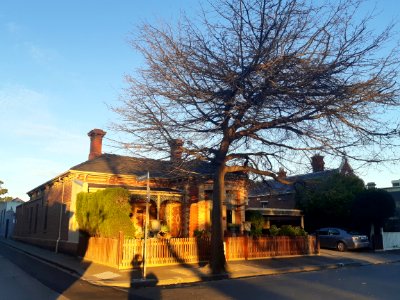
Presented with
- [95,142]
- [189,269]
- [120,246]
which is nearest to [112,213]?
[120,246]

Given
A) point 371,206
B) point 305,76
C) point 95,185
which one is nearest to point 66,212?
point 95,185

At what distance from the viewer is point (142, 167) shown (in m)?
16.9

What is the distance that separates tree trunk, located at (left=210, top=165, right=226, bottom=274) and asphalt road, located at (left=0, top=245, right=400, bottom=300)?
4.20ft

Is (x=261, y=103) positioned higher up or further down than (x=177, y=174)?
higher up

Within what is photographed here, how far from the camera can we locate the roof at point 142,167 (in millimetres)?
15516

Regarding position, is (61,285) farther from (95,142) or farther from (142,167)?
(95,142)

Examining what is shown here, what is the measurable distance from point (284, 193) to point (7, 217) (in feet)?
114

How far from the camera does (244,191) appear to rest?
23766mm

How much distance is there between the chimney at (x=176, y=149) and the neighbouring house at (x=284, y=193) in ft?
13.5

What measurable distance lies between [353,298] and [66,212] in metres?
16.9

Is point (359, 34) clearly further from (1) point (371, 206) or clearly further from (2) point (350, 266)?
(1) point (371, 206)

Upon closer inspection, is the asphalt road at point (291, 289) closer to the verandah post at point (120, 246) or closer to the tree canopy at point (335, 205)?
the verandah post at point (120, 246)

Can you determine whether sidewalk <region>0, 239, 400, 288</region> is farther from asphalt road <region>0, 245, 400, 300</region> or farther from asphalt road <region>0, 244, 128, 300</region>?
asphalt road <region>0, 245, 400, 300</region>

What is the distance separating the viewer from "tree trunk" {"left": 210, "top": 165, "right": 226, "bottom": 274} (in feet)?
47.5
